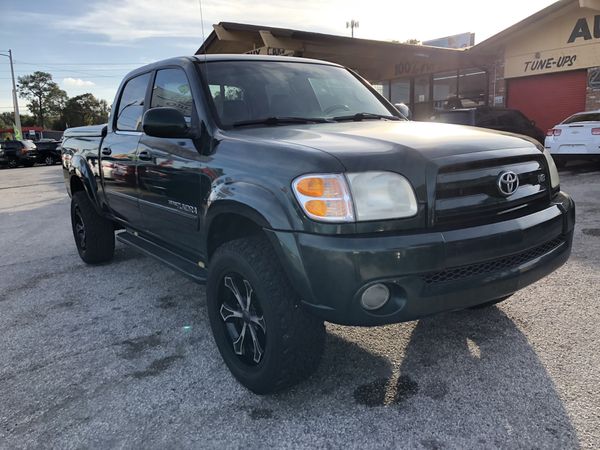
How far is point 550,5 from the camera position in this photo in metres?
14.5

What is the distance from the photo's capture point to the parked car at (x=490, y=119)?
36.2ft

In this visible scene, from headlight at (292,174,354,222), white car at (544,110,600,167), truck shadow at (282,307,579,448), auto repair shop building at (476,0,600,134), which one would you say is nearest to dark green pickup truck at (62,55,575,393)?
headlight at (292,174,354,222)

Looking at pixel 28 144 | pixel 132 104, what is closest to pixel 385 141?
pixel 132 104

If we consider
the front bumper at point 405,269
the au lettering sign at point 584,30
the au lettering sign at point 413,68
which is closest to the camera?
the front bumper at point 405,269

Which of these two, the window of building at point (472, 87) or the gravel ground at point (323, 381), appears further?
the window of building at point (472, 87)

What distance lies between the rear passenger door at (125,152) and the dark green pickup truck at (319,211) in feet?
1.53

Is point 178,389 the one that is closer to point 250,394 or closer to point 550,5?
point 250,394

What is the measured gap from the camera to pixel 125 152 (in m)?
3.88

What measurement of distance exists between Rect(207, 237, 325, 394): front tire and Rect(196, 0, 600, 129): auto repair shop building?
11.7 m

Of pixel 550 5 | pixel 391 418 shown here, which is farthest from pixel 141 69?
pixel 550 5

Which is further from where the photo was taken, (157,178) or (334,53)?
(334,53)

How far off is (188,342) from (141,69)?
235 cm

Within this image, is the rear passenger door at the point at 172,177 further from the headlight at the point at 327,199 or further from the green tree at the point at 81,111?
the green tree at the point at 81,111

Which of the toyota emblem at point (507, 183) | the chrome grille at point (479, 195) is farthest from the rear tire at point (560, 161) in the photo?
the toyota emblem at point (507, 183)
